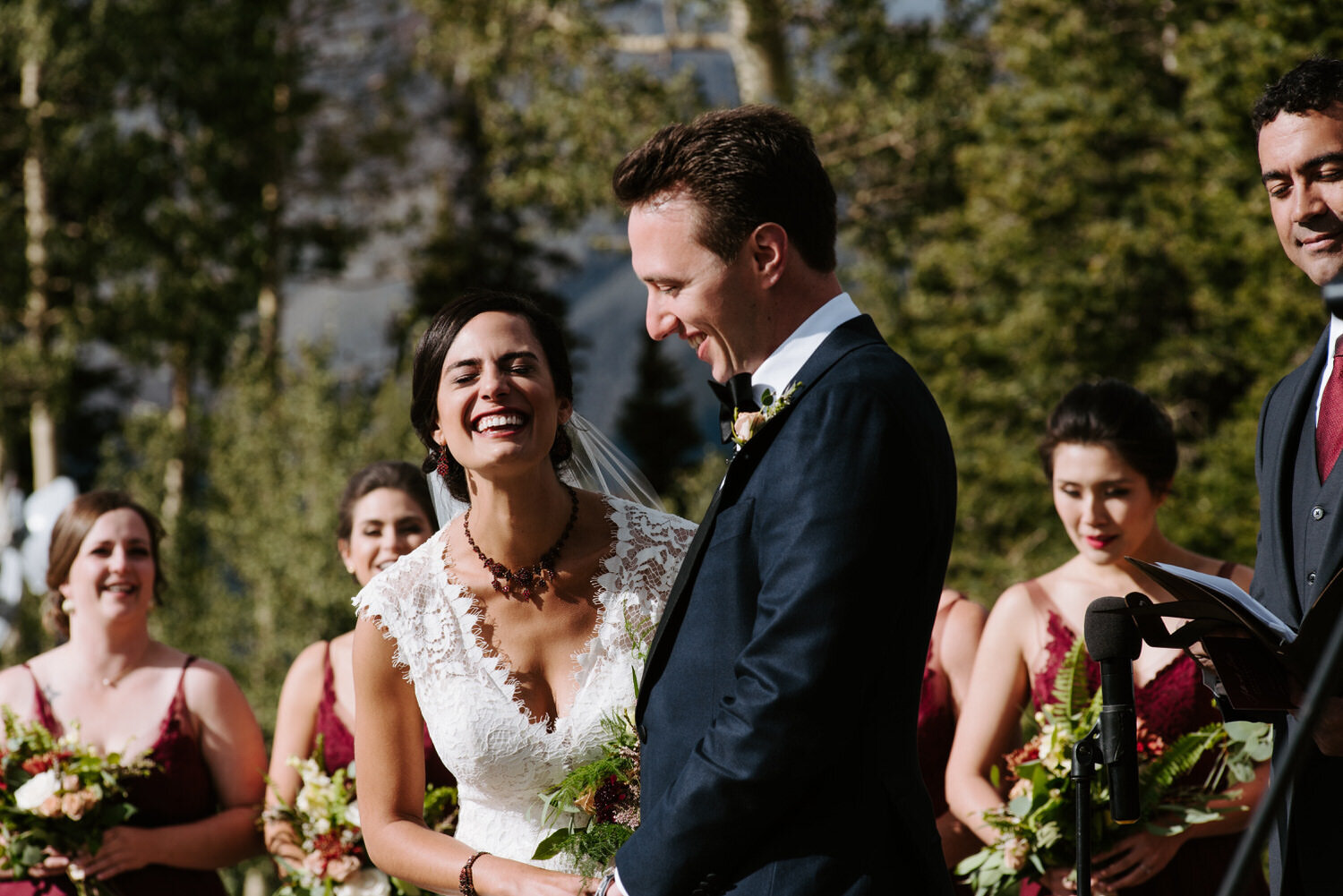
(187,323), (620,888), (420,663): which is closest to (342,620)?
(187,323)

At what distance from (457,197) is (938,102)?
12.6m

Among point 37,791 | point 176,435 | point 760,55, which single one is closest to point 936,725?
point 37,791

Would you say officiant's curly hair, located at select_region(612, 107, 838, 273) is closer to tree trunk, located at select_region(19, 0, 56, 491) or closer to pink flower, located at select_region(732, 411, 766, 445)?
pink flower, located at select_region(732, 411, 766, 445)

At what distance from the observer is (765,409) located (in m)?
2.52

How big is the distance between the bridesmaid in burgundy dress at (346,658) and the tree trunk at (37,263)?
16.1 m

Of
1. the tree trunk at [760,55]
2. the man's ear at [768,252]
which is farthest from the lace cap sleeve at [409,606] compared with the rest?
the tree trunk at [760,55]

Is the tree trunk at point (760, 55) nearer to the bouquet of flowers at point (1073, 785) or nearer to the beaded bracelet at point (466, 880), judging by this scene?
the bouquet of flowers at point (1073, 785)

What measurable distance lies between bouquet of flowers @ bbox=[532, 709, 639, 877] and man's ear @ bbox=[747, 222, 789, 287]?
1.19m

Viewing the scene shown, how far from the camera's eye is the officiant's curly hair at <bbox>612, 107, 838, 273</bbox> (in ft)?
8.35

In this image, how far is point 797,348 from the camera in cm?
258

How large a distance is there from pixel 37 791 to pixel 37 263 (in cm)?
1717

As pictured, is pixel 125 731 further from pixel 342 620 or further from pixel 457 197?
pixel 457 197

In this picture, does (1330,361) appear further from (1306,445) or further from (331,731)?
(331,731)

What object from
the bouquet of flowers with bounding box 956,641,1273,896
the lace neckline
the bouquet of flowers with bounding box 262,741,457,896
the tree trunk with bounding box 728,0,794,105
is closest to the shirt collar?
the lace neckline
